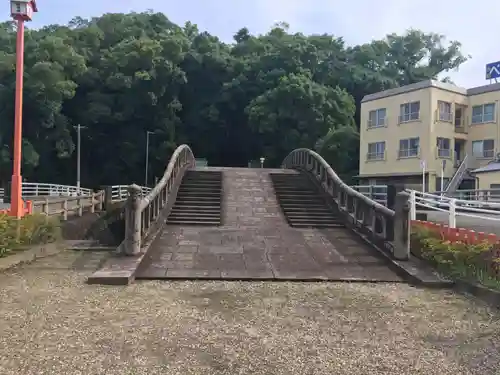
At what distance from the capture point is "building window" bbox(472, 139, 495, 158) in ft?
106

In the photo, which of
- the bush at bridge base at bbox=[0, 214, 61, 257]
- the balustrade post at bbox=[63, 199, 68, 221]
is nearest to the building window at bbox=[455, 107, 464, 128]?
the balustrade post at bbox=[63, 199, 68, 221]

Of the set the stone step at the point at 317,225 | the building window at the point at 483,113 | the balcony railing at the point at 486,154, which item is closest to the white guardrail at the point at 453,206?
the stone step at the point at 317,225

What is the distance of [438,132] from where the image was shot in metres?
32.7

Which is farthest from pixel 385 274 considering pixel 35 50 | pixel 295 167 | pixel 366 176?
pixel 35 50

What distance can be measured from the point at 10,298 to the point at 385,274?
5446 millimetres

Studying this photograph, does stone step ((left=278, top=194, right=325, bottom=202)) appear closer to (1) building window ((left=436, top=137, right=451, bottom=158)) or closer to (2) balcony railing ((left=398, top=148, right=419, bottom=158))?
(2) balcony railing ((left=398, top=148, right=419, bottom=158))

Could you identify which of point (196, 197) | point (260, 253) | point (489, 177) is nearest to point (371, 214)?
point (260, 253)

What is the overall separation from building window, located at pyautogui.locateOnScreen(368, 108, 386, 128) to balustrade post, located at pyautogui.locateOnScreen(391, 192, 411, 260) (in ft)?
92.1

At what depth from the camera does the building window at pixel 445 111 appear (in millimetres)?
32750

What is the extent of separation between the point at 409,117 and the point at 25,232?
2902 cm

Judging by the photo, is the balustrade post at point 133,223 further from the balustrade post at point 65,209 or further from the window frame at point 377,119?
the window frame at point 377,119

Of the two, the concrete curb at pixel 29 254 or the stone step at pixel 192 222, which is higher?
the stone step at pixel 192 222

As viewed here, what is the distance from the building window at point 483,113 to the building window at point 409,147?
4.04m

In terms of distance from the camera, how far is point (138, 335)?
4.89 meters
